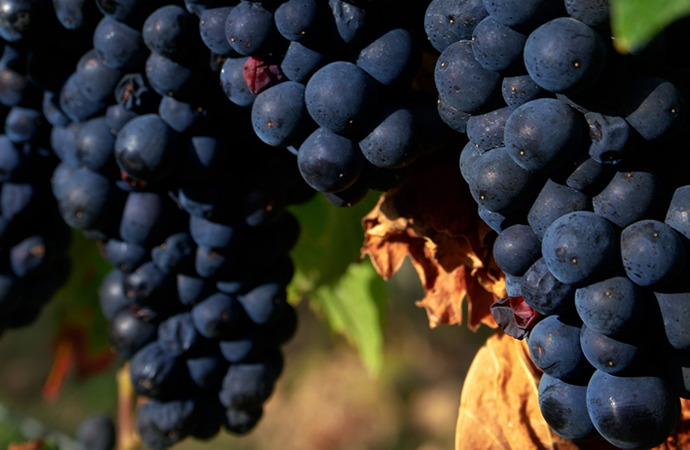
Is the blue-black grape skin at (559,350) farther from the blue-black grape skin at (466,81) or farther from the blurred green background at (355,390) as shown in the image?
the blurred green background at (355,390)

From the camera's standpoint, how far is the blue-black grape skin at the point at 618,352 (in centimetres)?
51

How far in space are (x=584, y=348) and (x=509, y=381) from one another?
0.86ft

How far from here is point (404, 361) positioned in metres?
3.05

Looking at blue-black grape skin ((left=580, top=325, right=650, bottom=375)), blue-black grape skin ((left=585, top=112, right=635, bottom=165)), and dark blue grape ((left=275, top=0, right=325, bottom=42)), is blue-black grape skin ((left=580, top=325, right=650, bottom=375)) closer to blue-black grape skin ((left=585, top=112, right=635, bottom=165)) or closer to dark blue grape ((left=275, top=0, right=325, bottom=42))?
blue-black grape skin ((left=585, top=112, right=635, bottom=165))

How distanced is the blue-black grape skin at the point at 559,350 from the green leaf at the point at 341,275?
0.49 m

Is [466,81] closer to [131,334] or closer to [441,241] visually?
[441,241]

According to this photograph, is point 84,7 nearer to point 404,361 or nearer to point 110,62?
point 110,62

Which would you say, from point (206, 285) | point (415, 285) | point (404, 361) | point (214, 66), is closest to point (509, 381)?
point (206, 285)

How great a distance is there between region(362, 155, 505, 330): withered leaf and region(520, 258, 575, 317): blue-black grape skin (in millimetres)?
181

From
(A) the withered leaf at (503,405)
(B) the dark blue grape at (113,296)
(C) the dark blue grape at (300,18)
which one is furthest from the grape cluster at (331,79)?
(B) the dark blue grape at (113,296)

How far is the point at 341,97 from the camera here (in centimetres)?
57

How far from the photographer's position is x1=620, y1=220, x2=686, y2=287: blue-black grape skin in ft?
1.57

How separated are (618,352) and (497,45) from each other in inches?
11.6

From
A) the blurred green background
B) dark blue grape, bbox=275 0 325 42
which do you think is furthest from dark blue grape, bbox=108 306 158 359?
the blurred green background
